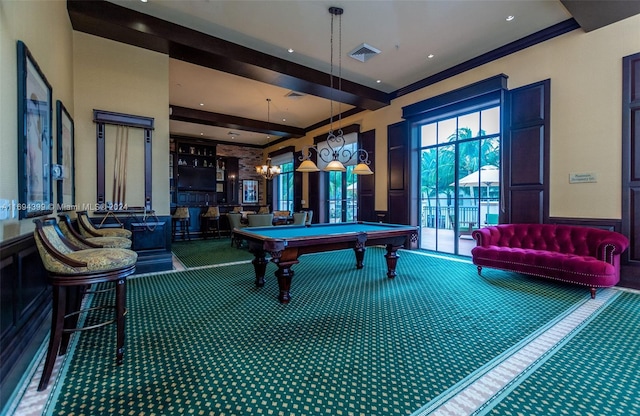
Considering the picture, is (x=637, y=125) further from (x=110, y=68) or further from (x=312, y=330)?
(x=110, y=68)

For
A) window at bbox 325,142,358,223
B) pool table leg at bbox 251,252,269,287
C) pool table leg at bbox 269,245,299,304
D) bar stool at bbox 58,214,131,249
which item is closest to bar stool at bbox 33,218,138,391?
bar stool at bbox 58,214,131,249

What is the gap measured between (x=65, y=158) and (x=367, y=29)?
459cm

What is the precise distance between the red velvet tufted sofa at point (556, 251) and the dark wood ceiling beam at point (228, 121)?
7.33 m

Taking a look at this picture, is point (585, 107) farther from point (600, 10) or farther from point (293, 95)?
point (293, 95)

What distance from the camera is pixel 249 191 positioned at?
42.0 ft

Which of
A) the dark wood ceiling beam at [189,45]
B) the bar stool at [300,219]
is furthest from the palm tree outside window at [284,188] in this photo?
the dark wood ceiling beam at [189,45]

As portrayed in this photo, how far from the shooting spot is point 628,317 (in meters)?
3.02

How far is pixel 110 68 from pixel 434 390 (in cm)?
593

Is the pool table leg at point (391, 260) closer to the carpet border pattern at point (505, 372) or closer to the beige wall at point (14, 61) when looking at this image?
the carpet border pattern at point (505, 372)

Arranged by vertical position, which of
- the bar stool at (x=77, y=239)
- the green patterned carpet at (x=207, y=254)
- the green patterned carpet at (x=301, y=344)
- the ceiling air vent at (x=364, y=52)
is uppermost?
the ceiling air vent at (x=364, y=52)

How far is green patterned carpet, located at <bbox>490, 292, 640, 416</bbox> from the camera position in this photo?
169 centimetres

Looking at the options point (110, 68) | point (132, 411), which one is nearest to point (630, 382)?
point (132, 411)

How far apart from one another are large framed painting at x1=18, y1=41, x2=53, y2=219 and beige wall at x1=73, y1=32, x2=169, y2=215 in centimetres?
→ 179

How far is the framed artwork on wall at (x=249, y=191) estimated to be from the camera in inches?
498
